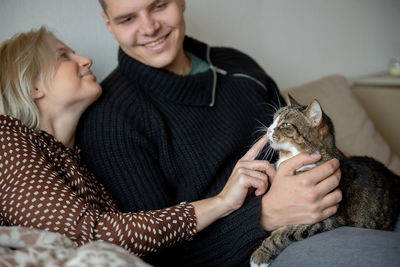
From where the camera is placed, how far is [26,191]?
2.70 feet

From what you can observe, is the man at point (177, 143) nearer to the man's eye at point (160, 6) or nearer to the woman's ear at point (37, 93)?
the man's eye at point (160, 6)

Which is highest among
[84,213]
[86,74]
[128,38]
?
[128,38]

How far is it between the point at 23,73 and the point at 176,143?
0.52 metres

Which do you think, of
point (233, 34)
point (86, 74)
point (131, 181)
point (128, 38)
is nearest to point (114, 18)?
point (128, 38)

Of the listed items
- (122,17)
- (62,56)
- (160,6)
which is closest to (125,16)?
(122,17)

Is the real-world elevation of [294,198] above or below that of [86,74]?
below

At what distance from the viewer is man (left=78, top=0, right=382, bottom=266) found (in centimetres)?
100

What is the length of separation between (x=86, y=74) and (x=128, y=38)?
191mm

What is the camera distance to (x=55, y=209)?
834 mm

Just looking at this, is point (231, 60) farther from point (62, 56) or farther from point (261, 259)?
point (261, 259)

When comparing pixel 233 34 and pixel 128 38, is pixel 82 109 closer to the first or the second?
pixel 128 38

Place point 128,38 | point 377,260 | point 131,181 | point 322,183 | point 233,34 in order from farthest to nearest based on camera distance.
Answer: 1. point 233,34
2. point 128,38
3. point 131,181
4. point 322,183
5. point 377,260

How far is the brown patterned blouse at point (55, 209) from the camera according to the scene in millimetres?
825

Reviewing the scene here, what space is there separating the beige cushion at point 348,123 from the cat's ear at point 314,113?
0.81m
